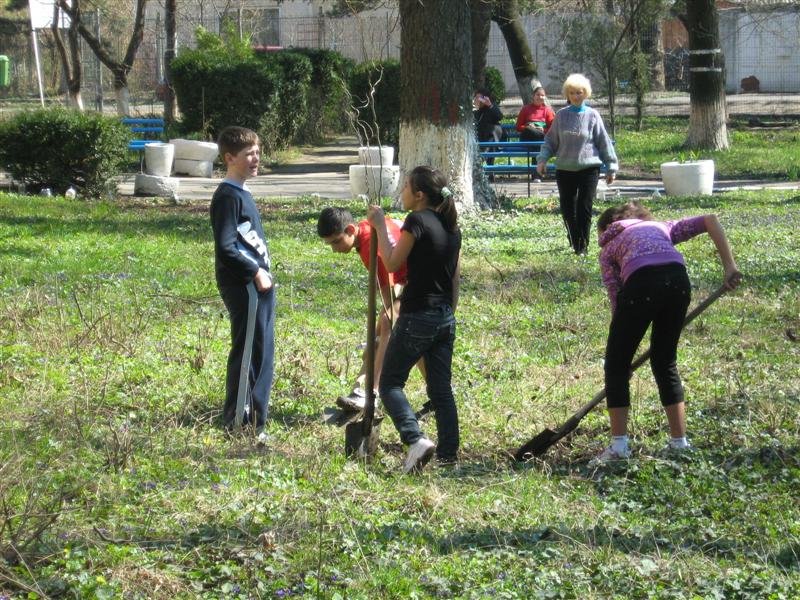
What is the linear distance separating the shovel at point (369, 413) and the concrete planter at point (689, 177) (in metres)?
12.1

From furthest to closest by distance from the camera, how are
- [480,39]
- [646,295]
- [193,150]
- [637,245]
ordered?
[480,39], [193,150], [637,245], [646,295]

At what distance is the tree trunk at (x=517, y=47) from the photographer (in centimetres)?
2480

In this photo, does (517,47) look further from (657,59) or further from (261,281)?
(261,281)

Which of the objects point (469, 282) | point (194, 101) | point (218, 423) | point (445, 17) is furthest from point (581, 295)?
point (194, 101)

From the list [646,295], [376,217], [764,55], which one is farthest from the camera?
[764,55]

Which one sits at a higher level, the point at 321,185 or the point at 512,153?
the point at 512,153

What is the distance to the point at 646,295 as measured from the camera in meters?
5.41

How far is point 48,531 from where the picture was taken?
4371 mm

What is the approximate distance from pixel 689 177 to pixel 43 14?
1616 cm

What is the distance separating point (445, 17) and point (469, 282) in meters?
4.54

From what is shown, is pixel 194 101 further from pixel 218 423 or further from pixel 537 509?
pixel 537 509

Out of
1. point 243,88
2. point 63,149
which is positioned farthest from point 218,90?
point 63,149

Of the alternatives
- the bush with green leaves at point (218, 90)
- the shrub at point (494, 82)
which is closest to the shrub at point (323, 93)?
the shrub at point (494, 82)

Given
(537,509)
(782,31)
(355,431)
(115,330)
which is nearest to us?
(537,509)
